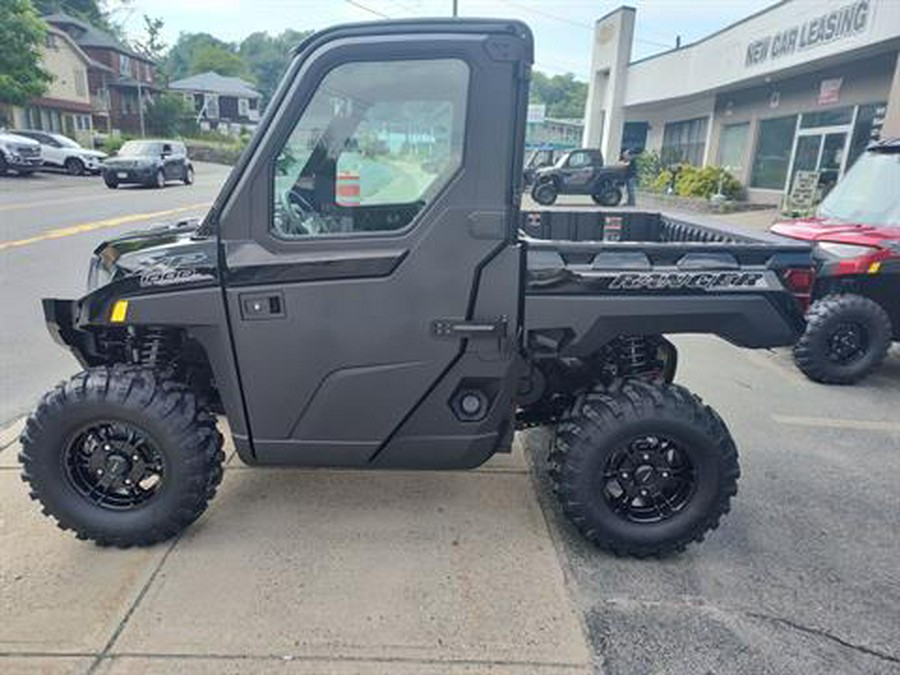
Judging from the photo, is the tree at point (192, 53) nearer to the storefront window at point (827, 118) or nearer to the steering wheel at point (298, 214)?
the storefront window at point (827, 118)

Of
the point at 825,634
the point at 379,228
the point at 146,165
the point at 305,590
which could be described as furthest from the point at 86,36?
the point at 825,634

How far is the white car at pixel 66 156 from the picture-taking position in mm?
25406

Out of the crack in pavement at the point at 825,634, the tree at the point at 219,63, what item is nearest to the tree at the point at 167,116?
the tree at the point at 219,63

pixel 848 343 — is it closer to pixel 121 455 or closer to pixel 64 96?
pixel 121 455

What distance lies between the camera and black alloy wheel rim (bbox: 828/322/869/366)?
5594mm

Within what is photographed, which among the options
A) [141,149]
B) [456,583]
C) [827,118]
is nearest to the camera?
[456,583]

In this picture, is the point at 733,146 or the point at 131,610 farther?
the point at 733,146

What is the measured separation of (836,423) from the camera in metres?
4.80

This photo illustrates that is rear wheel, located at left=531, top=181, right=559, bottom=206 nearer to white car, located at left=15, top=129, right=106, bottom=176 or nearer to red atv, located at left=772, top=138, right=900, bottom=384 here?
red atv, located at left=772, top=138, right=900, bottom=384

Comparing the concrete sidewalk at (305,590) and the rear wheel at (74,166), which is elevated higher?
the rear wheel at (74,166)

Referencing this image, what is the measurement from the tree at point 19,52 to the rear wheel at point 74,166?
4.22 metres

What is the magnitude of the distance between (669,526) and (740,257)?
51.3 inches

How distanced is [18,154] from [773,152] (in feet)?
81.0

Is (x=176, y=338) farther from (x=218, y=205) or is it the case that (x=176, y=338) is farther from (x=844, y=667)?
(x=844, y=667)
